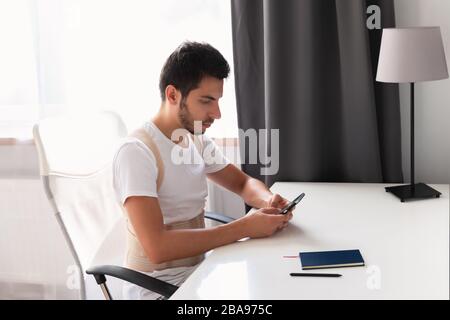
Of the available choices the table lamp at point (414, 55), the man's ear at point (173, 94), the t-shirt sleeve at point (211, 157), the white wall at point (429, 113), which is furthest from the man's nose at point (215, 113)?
the white wall at point (429, 113)

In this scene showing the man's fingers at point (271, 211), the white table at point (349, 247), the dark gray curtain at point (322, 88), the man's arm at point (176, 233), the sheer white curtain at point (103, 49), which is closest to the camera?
the white table at point (349, 247)

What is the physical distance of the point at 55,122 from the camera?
1.68m

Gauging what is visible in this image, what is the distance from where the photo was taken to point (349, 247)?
4.49 ft

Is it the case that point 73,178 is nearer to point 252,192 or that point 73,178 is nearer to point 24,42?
point 252,192

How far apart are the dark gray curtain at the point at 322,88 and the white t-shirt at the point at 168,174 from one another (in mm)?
315

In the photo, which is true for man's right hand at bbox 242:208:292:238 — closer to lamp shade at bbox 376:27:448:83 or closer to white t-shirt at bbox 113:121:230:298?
white t-shirt at bbox 113:121:230:298

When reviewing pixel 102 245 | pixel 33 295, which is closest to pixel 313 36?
pixel 102 245

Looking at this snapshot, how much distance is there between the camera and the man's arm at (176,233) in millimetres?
1409

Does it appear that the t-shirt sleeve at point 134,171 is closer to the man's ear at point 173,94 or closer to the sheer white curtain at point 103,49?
the man's ear at point 173,94

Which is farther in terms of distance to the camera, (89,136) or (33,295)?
(33,295)

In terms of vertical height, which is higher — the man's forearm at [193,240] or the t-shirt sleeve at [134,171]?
the t-shirt sleeve at [134,171]

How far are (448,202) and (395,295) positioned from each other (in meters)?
0.67

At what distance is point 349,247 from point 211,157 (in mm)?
635
